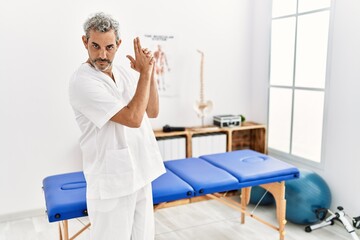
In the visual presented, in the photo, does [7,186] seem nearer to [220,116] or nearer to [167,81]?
[167,81]

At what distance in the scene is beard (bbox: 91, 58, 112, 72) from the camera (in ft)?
5.21

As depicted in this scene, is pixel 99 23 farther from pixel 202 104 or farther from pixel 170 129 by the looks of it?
pixel 202 104

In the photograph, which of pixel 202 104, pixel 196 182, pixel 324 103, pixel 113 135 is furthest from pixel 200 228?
pixel 113 135

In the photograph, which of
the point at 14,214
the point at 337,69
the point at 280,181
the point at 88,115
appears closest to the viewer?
the point at 88,115

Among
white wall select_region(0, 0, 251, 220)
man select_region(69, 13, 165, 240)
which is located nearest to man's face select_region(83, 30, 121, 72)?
man select_region(69, 13, 165, 240)

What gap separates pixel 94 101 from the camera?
154 centimetres

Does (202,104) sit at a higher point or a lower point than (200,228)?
higher

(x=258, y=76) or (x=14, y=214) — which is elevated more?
(x=258, y=76)

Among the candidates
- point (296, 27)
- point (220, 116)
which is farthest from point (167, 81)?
point (296, 27)

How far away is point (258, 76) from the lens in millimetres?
3826

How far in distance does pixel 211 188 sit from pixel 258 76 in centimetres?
191

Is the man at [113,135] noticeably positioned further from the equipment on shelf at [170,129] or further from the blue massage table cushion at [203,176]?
the equipment on shelf at [170,129]

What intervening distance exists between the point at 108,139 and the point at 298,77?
226cm

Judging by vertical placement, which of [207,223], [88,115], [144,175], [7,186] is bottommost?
[207,223]
